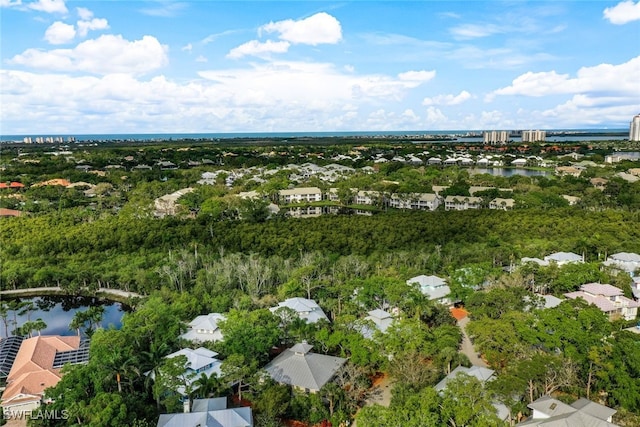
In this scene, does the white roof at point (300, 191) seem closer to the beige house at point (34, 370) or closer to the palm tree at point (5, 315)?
the palm tree at point (5, 315)

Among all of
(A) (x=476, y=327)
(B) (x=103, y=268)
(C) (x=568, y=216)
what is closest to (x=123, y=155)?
(B) (x=103, y=268)

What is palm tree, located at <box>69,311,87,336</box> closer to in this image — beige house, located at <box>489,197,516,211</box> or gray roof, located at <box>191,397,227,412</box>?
gray roof, located at <box>191,397,227,412</box>

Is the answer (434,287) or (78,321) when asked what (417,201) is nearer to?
(434,287)

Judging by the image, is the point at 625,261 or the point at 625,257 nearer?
the point at 625,261

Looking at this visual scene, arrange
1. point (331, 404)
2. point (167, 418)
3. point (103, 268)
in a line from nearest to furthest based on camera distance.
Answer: point (167, 418)
point (331, 404)
point (103, 268)

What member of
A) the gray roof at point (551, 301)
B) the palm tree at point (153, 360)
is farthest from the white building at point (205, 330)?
the gray roof at point (551, 301)

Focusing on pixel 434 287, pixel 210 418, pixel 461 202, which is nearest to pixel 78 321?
pixel 210 418

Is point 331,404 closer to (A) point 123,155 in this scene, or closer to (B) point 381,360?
(B) point 381,360
